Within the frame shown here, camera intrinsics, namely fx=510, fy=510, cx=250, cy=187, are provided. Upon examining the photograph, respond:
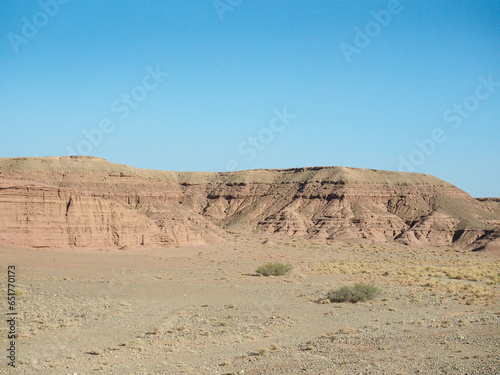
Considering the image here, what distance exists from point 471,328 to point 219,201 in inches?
2971

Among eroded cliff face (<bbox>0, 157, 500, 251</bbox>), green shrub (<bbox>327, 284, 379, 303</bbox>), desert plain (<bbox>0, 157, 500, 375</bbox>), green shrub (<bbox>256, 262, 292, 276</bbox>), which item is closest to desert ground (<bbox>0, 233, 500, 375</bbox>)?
desert plain (<bbox>0, 157, 500, 375</bbox>)

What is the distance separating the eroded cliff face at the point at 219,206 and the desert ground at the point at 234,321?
138 inches

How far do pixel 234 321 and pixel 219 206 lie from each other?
71198 mm

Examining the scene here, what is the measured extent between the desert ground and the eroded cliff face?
352 cm

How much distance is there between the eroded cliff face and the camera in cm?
3866

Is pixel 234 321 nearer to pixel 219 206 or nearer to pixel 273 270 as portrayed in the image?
pixel 273 270

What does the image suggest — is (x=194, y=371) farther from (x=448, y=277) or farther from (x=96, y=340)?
(x=448, y=277)

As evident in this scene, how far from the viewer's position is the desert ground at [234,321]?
43.6ft

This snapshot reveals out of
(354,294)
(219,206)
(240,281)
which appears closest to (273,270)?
(240,281)

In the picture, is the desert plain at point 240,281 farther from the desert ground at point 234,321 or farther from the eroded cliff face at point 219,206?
the eroded cliff face at point 219,206

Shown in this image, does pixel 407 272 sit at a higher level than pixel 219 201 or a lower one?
lower

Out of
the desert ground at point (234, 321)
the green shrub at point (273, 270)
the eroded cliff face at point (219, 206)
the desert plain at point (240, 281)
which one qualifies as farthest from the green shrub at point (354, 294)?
the eroded cliff face at point (219, 206)

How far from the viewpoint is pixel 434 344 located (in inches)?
584

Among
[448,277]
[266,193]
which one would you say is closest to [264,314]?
[448,277]
